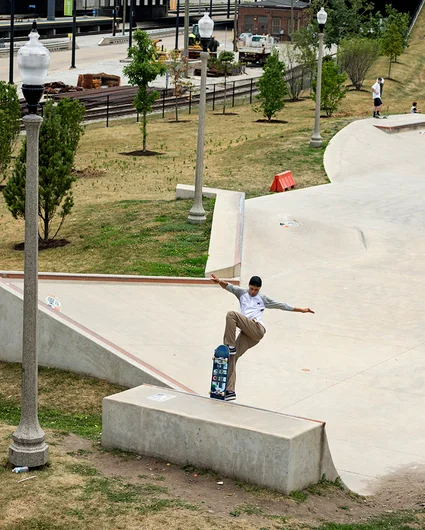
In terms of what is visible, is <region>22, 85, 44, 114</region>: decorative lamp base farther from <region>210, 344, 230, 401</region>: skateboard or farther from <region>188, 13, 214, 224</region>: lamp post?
<region>188, 13, 214, 224</region>: lamp post

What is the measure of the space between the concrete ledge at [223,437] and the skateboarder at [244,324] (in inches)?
36.5

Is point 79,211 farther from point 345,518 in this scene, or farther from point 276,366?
point 345,518

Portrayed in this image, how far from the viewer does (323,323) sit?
56.3 ft

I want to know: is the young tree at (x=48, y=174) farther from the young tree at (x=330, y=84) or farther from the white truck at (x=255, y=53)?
the white truck at (x=255, y=53)

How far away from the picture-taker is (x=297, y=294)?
1875cm

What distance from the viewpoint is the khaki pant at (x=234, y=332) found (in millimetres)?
12094

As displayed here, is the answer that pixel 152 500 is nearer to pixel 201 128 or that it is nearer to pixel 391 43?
pixel 201 128

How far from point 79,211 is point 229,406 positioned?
15.9m

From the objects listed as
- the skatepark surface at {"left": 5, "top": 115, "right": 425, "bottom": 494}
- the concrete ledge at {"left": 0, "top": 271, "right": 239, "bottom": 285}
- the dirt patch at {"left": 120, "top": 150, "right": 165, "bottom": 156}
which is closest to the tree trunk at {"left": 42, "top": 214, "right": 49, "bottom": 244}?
the skatepark surface at {"left": 5, "top": 115, "right": 425, "bottom": 494}

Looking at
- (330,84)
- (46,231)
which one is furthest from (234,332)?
(330,84)

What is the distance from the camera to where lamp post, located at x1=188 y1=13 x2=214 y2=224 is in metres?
21.6

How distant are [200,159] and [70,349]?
818 cm

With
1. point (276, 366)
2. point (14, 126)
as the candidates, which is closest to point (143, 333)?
point (276, 366)

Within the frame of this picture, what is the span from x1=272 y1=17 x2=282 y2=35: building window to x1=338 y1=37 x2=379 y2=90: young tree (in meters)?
42.6
